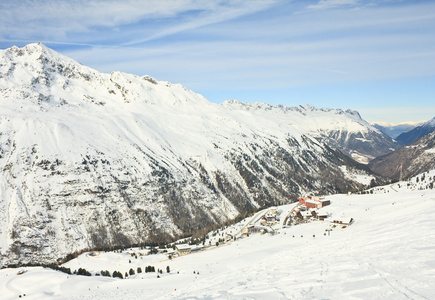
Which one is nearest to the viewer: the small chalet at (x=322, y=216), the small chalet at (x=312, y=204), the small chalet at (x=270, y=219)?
the small chalet at (x=322, y=216)

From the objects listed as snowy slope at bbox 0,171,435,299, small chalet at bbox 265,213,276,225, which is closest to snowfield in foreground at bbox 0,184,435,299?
snowy slope at bbox 0,171,435,299

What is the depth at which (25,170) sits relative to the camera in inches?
5827

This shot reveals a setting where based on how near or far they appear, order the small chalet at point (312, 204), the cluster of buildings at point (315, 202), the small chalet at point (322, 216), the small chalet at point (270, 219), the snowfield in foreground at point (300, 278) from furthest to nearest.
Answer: the small chalet at point (312, 204), the cluster of buildings at point (315, 202), the small chalet at point (270, 219), the small chalet at point (322, 216), the snowfield in foreground at point (300, 278)

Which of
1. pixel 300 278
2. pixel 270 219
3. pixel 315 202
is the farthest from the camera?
pixel 315 202

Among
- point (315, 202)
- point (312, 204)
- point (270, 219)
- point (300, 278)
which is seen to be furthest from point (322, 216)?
point (300, 278)

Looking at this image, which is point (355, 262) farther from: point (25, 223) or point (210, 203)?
point (210, 203)

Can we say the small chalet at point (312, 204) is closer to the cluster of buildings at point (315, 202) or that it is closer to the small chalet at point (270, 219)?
the cluster of buildings at point (315, 202)

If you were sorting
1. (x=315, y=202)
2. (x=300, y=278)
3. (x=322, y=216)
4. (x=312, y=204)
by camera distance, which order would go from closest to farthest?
(x=300, y=278)
(x=322, y=216)
(x=315, y=202)
(x=312, y=204)

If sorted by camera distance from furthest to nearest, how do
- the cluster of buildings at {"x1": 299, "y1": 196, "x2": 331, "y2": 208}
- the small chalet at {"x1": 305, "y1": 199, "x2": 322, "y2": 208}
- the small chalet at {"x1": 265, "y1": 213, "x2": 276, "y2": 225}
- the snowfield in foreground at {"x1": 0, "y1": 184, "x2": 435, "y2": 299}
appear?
the small chalet at {"x1": 305, "y1": 199, "x2": 322, "y2": 208} < the cluster of buildings at {"x1": 299, "y1": 196, "x2": 331, "y2": 208} < the small chalet at {"x1": 265, "y1": 213, "x2": 276, "y2": 225} < the snowfield in foreground at {"x1": 0, "y1": 184, "x2": 435, "y2": 299}

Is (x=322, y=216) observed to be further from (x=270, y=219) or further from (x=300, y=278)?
(x=300, y=278)

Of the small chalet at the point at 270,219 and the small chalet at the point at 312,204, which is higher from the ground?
the small chalet at the point at 312,204

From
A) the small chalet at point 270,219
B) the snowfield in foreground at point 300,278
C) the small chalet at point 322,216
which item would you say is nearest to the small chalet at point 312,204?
the small chalet at point 322,216

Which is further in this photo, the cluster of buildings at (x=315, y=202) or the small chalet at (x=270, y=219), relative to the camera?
the cluster of buildings at (x=315, y=202)

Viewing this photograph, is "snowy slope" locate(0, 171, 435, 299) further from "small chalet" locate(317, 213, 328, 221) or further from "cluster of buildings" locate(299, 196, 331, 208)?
"cluster of buildings" locate(299, 196, 331, 208)
